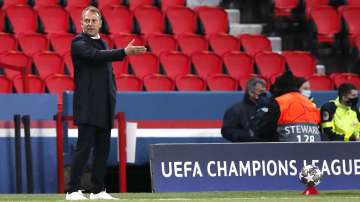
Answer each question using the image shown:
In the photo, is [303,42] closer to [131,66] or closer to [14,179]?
[131,66]

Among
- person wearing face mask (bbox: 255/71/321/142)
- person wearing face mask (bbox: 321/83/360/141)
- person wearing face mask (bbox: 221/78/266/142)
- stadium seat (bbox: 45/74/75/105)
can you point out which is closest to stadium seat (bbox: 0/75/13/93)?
stadium seat (bbox: 45/74/75/105)

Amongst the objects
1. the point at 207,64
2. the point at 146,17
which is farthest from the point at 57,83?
the point at 146,17

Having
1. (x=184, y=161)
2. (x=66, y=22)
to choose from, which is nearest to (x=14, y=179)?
(x=184, y=161)

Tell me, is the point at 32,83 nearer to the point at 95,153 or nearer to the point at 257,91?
the point at 257,91

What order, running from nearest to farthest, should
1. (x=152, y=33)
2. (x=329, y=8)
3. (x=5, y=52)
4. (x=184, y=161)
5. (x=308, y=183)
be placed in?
1. (x=308, y=183)
2. (x=184, y=161)
3. (x=5, y=52)
4. (x=152, y=33)
5. (x=329, y=8)

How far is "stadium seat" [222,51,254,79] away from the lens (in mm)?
16375

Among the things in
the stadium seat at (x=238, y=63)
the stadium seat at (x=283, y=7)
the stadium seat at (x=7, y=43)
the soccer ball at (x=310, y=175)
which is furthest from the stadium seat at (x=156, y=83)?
the soccer ball at (x=310, y=175)

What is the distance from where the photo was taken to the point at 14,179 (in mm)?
13539

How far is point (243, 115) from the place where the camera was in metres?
13.5

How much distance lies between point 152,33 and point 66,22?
4.04 ft

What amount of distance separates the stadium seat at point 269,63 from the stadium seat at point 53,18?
276 cm

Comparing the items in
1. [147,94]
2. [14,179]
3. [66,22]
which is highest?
A: [66,22]

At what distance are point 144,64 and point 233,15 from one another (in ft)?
8.62

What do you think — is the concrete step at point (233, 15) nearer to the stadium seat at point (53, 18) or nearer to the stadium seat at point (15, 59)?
the stadium seat at point (53, 18)
